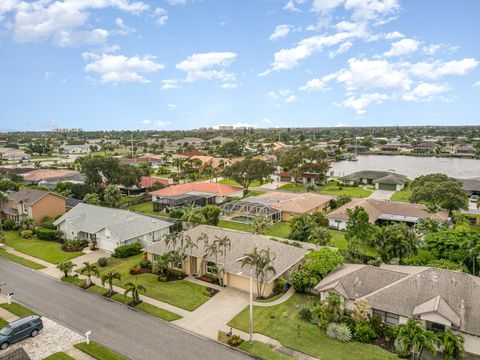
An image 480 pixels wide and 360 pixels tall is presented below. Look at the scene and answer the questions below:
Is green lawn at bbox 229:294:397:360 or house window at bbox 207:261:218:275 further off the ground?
house window at bbox 207:261:218:275

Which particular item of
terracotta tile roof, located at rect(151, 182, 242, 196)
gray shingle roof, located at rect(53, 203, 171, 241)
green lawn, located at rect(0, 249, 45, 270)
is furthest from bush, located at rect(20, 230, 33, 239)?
terracotta tile roof, located at rect(151, 182, 242, 196)

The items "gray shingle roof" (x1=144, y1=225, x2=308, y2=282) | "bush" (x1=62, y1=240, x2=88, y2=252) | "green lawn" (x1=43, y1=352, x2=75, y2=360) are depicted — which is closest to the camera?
"green lawn" (x1=43, y1=352, x2=75, y2=360)

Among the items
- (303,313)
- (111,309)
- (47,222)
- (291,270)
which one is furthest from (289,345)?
(47,222)

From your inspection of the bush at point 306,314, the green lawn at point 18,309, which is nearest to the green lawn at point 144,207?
the green lawn at point 18,309

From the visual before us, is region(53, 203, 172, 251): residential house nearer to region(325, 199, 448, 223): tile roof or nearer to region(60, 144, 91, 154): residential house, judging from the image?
region(325, 199, 448, 223): tile roof

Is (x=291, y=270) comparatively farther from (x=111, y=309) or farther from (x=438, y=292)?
(x=111, y=309)

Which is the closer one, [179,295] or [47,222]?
[179,295]

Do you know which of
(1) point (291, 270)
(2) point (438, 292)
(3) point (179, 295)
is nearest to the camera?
(2) point (438, 292)

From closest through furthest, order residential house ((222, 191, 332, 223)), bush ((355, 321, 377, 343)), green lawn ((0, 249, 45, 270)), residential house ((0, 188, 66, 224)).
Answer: bush ((355, 321, 377, 343))
green lawn ((0, 249, 45, 270))
residential house ((0, 188, 66, 224))
residential house ((222, 191, 332, 223))
